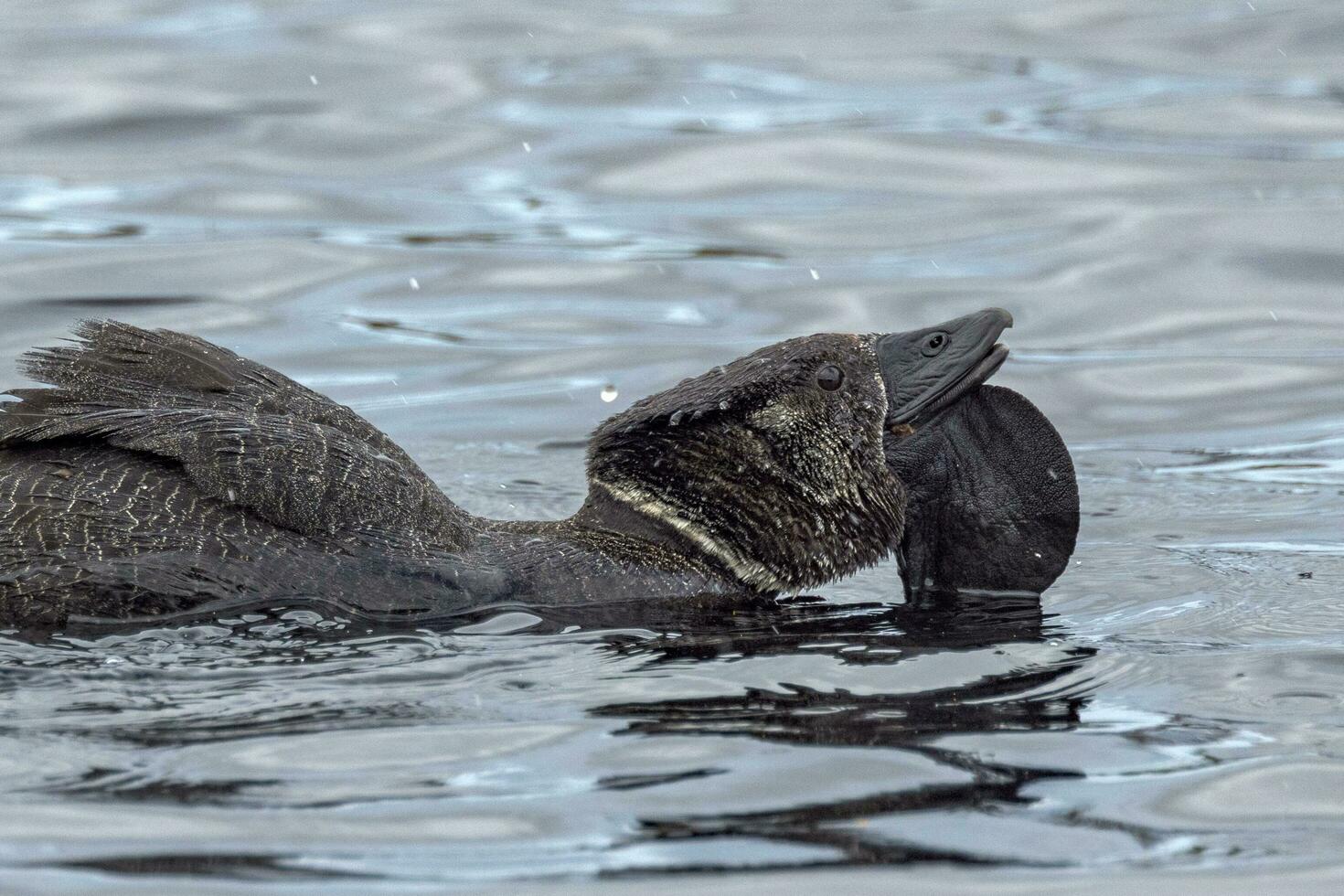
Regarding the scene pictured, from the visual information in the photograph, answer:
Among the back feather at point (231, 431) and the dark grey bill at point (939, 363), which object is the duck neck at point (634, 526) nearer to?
the back feather at point (231, 431)

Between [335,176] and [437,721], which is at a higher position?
[335,176]

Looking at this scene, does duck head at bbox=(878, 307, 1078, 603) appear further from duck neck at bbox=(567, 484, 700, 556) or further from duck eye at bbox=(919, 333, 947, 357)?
duck neck at bbox=(567, 484, 700, 556)

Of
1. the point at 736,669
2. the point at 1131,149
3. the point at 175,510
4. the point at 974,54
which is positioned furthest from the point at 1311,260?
the point at 175,510

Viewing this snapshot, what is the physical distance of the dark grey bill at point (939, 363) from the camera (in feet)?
23.2

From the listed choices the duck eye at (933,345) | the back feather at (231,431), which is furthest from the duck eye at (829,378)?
the back feather at (231,431)

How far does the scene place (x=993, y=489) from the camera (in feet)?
23.6

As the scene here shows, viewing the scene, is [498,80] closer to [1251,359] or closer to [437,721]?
[1251,359]

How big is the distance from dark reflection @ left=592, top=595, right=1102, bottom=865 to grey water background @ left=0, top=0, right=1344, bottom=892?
20 mm

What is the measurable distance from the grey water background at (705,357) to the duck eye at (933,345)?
3.10 feet

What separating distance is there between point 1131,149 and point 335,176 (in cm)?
610

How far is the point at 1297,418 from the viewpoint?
417 inches

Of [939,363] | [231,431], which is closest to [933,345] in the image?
[939,363]

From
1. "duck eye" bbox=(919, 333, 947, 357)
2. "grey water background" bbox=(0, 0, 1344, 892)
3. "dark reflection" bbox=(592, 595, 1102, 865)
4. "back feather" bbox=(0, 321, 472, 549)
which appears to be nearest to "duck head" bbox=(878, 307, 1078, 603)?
"duck eye" bbox=(919, 333, 947, 357)

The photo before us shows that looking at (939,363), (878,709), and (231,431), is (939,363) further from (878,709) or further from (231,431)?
(231,431)
